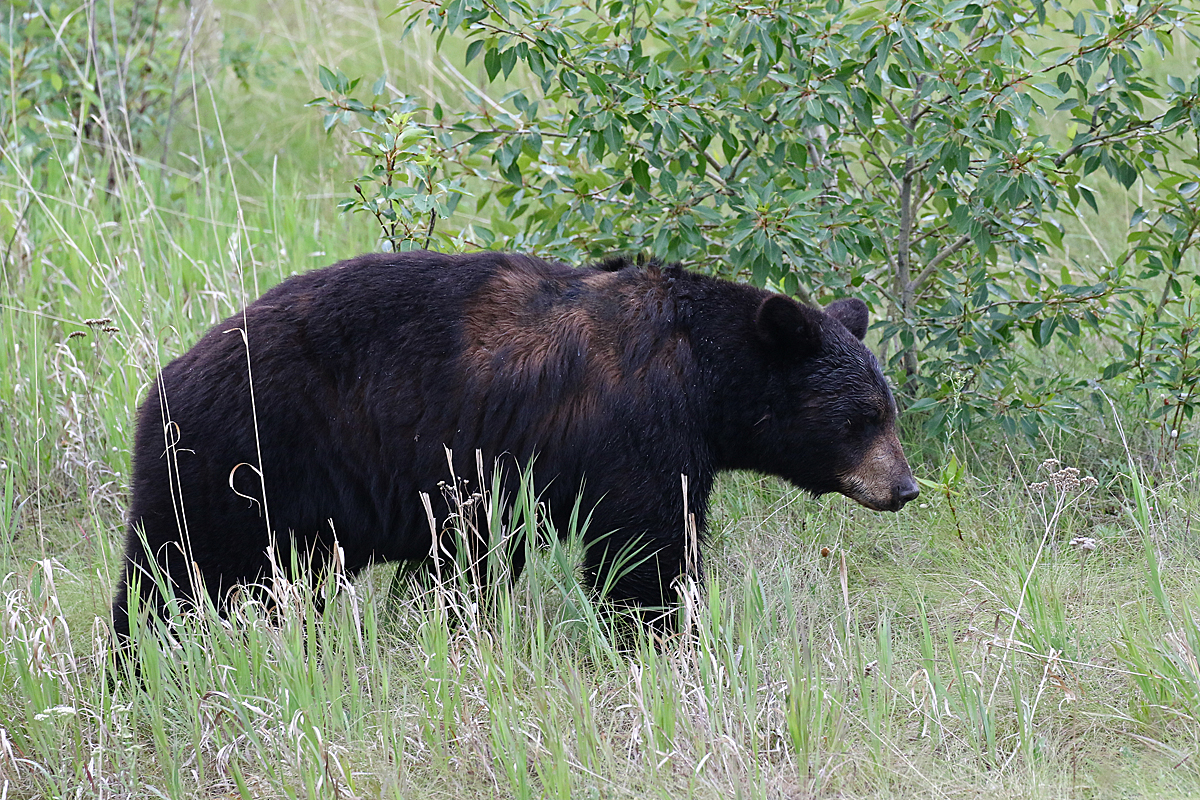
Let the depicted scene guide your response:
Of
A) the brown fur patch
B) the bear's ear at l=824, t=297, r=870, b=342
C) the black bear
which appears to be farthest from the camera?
the bear's ear at l=824, t=297, r=870, b=342

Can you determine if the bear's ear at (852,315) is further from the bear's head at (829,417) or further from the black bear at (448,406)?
the black bear at (448,406)

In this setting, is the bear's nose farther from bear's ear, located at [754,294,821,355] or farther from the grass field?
bear's ear, located at [754,294,821,355]

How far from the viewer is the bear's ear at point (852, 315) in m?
4.41

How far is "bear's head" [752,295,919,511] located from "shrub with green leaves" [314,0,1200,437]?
0.60 m

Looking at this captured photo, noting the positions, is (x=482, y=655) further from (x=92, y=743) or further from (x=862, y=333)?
(x=862, y=333)

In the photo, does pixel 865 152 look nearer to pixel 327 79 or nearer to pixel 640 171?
pixel 640 171

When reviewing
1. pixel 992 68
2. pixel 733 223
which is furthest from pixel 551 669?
pixel 992 68

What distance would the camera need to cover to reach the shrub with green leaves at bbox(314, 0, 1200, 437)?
4.48 meters

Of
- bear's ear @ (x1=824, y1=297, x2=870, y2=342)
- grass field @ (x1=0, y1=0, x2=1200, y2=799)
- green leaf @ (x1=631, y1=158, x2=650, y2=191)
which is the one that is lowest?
grass field @ (x1=0, y1=0, x2=1200, y2=799)

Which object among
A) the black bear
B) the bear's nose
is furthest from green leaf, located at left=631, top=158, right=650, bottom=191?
the bear's nose

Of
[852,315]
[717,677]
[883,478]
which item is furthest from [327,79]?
[717,677]

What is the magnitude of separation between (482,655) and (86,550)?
2.54 m

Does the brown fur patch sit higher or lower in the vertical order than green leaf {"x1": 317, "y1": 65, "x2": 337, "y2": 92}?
lower

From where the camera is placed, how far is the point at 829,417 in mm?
4078
